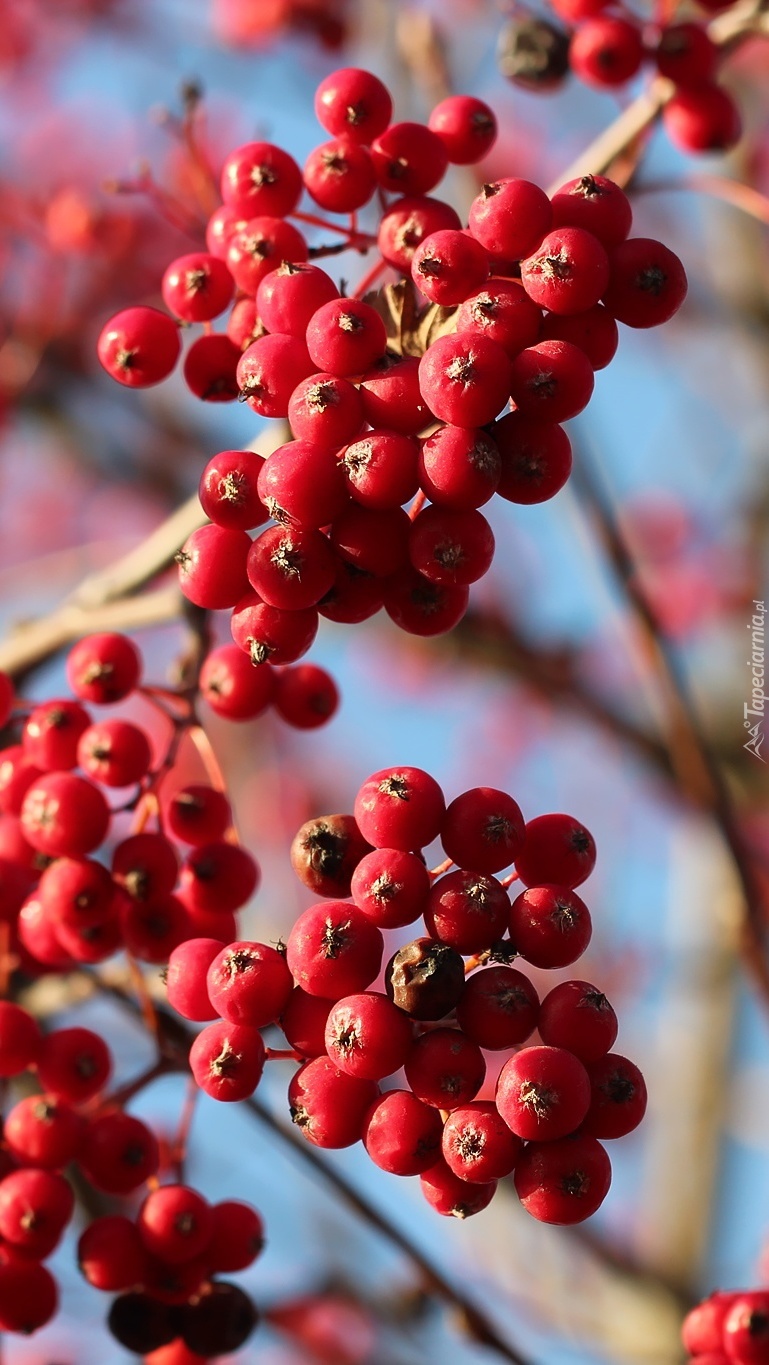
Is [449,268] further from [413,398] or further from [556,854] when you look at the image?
[556,854]

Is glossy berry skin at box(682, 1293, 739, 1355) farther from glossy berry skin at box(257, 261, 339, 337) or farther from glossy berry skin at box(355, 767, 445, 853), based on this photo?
glossy berry skin at box(257, 261, 339, 337)

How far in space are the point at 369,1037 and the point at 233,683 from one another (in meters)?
1.13

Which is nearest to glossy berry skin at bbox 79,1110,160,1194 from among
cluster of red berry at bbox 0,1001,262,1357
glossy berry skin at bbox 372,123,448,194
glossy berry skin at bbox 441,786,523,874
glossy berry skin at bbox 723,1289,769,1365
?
cluster of red berry at bbox 0,1001,262,1357

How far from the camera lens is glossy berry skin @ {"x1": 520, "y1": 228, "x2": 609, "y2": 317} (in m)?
2.04

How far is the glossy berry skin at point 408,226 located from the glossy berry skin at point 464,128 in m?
0.28

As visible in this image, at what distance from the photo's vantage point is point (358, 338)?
2057 millimetres

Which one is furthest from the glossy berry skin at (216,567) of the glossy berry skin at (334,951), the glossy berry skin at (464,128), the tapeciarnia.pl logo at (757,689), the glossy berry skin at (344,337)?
the tapeciarnia.pl logo at (757,689)

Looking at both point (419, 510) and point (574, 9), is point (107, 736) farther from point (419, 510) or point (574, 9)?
point (574, 9)

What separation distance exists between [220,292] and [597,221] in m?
0.76

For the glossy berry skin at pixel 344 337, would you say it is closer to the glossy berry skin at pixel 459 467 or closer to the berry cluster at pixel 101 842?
the glossy berry skin at pixel 459 467

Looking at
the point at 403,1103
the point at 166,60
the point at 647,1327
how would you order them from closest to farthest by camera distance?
1. the point at 403,1103
2. the point at 647,1327
3. the point at 166,60

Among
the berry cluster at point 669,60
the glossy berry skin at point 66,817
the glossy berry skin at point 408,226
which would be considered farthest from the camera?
the berry cluster at point 669,60

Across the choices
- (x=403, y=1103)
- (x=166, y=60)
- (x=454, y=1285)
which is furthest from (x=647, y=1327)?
(x=166, y=60)

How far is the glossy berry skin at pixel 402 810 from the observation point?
6.78ft
